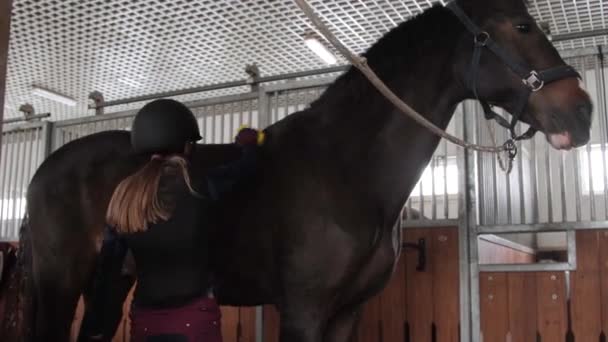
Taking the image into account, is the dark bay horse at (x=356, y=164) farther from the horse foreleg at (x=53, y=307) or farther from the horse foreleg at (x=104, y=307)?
the horse foreleg at (x=53, y=307)

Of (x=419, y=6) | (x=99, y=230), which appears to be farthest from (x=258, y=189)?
(x=419, y=6)

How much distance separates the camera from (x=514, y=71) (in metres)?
2.09

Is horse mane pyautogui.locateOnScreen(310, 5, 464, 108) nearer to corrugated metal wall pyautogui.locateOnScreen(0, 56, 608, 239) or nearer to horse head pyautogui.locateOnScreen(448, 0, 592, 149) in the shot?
horse head pyautogui.locateOnScreen(448, 0, 592, 149)

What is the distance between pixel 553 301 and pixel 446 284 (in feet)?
1.56

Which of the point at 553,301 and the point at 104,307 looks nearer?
the point at 104,307

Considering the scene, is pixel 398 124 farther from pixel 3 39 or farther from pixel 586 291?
pixel 3 39

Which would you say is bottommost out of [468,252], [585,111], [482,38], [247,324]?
[247,324]

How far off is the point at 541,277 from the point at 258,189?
56.1 inches

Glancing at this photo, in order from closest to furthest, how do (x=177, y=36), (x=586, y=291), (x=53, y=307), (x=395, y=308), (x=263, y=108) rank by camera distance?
(x=53, y=307) → (x=586, y=291) → (x=395, y=308) → (x=263, y=108) → (x=177, y=36)

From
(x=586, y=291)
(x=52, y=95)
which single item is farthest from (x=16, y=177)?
(x=586, y=291)

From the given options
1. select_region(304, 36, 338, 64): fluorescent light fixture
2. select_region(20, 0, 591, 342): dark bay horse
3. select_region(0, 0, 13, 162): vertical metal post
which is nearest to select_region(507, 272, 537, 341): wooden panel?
select_region(20, 0, 591, 342): dark bay horse

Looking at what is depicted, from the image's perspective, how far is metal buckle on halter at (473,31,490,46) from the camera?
2.14 m

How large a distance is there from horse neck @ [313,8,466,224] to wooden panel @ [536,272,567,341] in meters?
1.07

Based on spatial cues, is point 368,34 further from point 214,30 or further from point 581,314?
point 581,314
